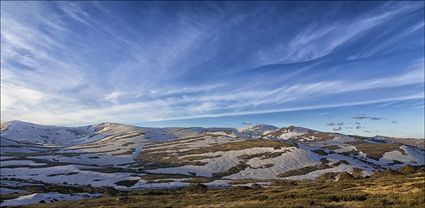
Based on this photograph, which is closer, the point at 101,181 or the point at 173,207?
the point at 173,207

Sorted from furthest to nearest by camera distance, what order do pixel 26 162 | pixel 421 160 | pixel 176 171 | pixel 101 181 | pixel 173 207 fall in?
pixel 421 160, pixel 26 162, pixel 176 171, pixel 101 181, pixel 173 207

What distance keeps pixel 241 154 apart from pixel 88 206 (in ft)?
405

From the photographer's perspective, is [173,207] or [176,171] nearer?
[173,207]

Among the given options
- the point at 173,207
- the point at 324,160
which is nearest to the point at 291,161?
the point at 324,160

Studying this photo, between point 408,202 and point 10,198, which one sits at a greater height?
point 408,202

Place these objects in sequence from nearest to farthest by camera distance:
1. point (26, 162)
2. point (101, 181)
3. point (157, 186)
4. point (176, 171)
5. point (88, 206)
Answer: point (88, 206) → point (157, 186) → point (101, 181) → point (176, 171) → point (26, 162)

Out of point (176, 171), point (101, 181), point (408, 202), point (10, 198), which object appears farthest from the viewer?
point (176, 171)

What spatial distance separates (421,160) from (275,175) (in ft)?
293

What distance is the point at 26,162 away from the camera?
173 meters

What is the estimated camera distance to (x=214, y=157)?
571 feet

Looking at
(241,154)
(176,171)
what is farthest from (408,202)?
(241,154)

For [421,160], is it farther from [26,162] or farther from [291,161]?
[26,162]

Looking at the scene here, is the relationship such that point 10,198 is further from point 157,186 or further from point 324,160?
point 324,160

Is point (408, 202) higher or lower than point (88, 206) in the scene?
higher
